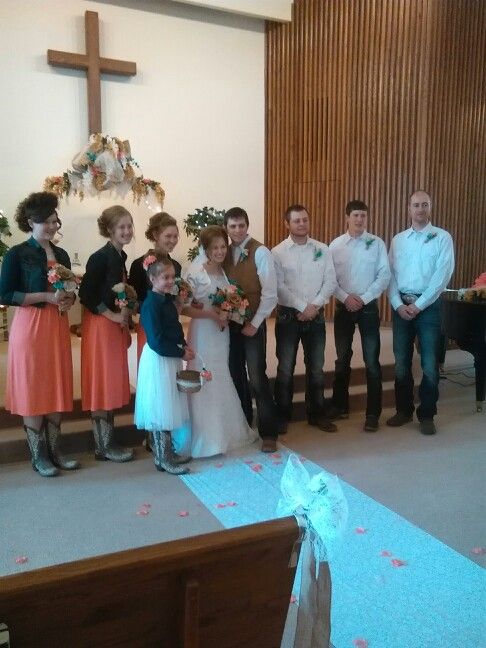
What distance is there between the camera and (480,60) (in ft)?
23.6

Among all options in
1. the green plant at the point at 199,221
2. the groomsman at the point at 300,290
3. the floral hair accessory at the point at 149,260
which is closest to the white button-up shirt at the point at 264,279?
the groomsman at the point at 300,290

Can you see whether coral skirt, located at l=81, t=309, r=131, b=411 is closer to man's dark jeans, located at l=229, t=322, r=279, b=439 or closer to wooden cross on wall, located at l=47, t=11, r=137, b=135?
man's dark jeans, located at l=229, t=322, r=279, b=439

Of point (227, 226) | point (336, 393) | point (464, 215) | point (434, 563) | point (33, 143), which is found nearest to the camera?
point (434, 563)

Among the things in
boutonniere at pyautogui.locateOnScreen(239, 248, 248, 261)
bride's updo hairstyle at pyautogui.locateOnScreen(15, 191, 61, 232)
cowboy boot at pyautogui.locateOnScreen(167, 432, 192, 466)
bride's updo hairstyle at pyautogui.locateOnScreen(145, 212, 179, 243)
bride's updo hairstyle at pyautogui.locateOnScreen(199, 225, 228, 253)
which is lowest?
cowboy boot at pyautogui.locateOnScreen(167, 432, 192, 466)

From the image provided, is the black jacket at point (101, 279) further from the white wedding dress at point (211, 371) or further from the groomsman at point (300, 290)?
the groomsman at point (300, 290)

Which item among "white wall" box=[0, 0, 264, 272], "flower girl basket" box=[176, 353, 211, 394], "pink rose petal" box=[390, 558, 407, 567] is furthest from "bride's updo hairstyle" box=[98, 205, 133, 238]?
"white wall" box=[0, 0, 264, 272]

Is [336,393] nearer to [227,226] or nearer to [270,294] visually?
[270,294]

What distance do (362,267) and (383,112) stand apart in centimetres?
363

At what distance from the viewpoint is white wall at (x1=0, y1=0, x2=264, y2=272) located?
22.0 feet

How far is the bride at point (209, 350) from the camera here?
3.78 m

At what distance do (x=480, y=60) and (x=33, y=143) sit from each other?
5319 millimetres

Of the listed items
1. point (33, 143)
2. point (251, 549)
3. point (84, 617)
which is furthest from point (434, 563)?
point (33, 143)

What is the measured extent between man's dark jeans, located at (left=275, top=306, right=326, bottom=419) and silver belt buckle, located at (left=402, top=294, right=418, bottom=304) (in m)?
0.64

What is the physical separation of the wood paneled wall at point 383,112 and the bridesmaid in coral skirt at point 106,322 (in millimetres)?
4605
